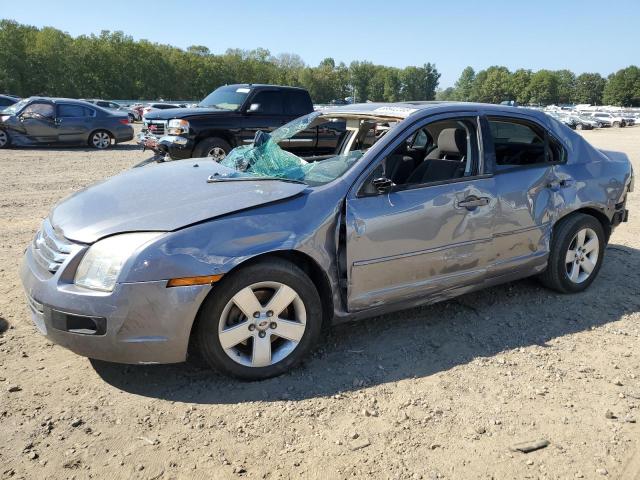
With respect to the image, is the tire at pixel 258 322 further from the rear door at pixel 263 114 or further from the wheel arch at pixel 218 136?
the rear door at pixel 263 114

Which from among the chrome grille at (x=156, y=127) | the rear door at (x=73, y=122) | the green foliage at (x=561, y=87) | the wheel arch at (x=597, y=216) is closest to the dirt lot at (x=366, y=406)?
the wheel arch at (x=597, y=216)

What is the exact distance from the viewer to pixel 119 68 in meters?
90.3

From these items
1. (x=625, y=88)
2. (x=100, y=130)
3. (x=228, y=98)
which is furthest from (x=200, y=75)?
(x=625, y=88)

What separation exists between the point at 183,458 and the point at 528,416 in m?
1.86

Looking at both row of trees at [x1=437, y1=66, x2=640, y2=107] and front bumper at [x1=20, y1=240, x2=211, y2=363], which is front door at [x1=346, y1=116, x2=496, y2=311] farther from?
row of trees at [x1=437, y1=66, x2=640, y2=107]

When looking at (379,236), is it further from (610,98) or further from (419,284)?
(610,98)

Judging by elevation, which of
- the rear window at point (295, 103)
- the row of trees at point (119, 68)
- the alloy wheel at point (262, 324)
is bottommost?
the alloy wheel at point (262, 324)

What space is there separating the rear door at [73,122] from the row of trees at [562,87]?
13647 centimetres

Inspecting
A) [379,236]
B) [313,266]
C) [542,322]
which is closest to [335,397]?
[313,266]

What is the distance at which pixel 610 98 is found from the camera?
142 m

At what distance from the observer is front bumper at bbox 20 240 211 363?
9.30 feet

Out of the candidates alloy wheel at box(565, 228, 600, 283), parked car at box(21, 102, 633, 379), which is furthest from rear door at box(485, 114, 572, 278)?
alloy wheel at box(565, 228, 600, 283)

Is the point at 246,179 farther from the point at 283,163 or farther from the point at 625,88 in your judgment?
the point at 625,88

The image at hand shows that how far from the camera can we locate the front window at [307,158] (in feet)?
12.1
